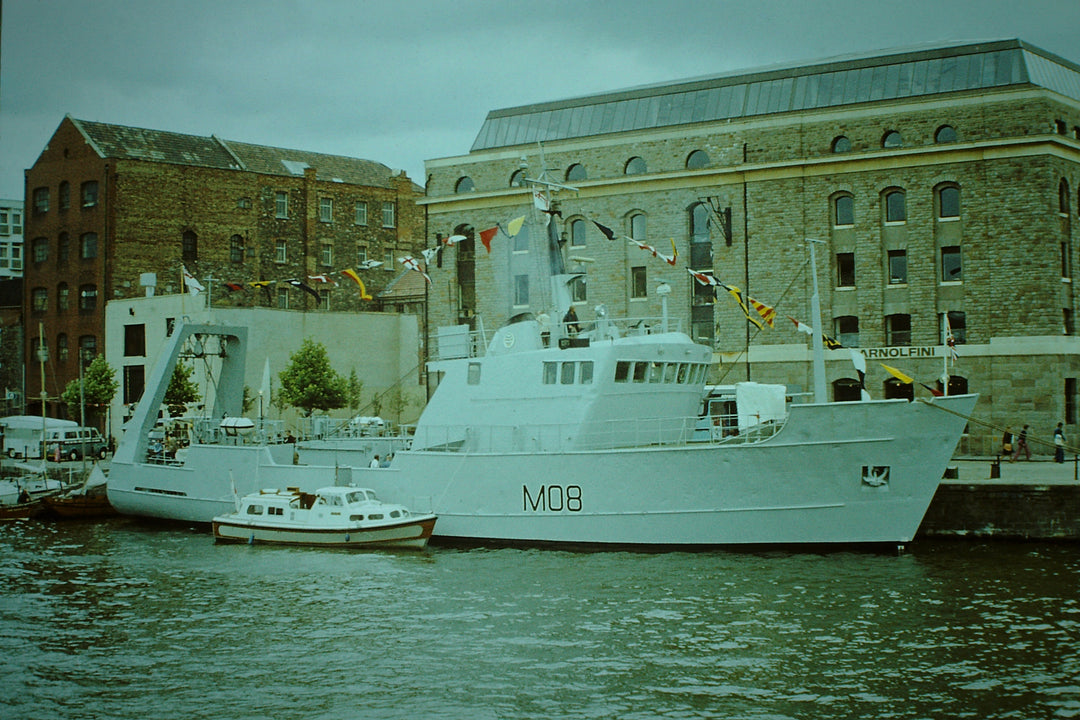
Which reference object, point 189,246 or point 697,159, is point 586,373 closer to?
point 697,159

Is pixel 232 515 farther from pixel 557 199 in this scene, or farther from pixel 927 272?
pixel 927 272

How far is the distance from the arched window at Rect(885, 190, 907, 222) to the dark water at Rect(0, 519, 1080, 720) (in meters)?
16.3

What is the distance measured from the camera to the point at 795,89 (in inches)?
1569

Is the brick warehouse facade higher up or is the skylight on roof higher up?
the skylight on roof

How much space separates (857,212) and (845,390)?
19.9ft

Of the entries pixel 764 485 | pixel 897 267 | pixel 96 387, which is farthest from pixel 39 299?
pixel 764 485

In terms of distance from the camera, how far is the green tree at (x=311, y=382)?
142ft

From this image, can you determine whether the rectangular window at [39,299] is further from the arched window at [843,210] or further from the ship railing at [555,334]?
the arched window at [843,210]

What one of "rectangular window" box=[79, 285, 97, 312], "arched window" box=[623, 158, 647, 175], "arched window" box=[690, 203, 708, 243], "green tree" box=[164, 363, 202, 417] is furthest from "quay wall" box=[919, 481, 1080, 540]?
"rectangular window" box=[79, 285, 97, 312]

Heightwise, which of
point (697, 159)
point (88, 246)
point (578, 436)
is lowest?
point (578, 436)

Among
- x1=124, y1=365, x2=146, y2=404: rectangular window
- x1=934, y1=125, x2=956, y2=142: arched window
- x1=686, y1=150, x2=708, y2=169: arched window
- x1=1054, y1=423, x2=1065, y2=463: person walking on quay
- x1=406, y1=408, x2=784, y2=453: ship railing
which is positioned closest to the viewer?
x1=406, y1=408, x2=784, y2=453: ship railing

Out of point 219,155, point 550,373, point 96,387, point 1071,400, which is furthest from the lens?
point 219,155

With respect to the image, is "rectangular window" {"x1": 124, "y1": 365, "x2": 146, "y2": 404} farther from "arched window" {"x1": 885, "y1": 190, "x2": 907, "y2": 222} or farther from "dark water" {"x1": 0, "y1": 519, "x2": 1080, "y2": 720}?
"arched window" {"x1": 885, "y1": 190, "x2": 907, "y2": 222}

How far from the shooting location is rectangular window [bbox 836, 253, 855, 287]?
38.4 metres
